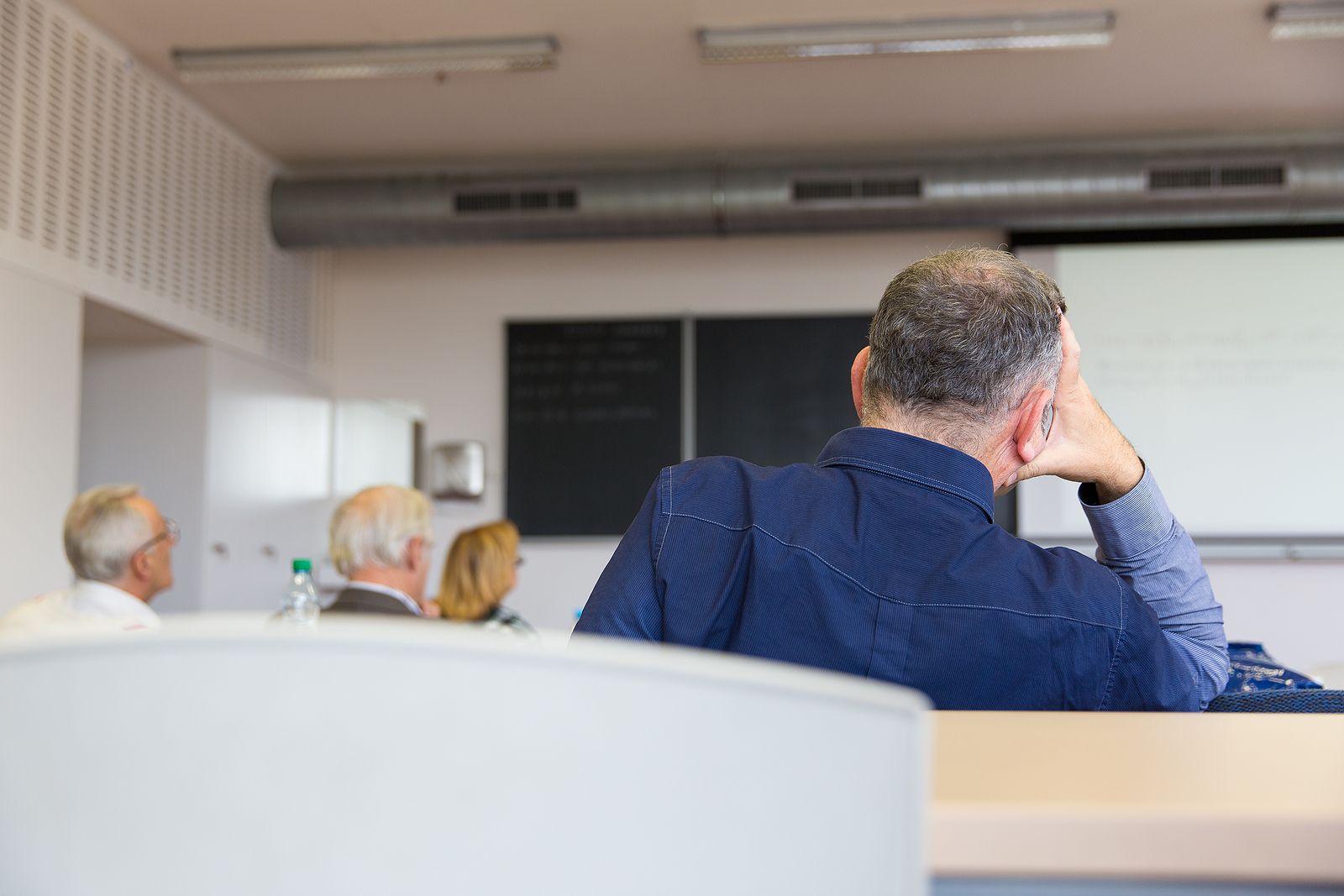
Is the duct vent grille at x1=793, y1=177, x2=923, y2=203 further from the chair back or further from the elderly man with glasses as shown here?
the chair back

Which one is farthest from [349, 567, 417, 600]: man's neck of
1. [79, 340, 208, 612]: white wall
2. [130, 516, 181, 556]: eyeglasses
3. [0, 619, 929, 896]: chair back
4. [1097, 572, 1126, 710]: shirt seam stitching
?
[0, 619, 929, 896]: chair back

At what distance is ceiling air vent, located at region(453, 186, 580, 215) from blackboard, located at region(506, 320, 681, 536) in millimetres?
835

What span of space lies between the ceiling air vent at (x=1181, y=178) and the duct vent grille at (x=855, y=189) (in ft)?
3.12

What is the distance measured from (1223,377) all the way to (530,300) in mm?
3311

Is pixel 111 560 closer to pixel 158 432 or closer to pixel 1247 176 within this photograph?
pixel 158 432

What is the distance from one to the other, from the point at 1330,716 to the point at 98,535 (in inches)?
114

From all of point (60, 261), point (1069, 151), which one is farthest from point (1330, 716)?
point (1069, 151)

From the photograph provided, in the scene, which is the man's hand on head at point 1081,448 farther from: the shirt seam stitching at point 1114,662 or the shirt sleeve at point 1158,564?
the shirt seam stitching at point 1114,662

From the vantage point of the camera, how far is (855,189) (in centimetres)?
496

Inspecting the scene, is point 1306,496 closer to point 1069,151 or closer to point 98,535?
point 1069,151

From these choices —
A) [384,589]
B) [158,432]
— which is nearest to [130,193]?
[158,432]

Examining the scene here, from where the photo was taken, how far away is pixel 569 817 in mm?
312

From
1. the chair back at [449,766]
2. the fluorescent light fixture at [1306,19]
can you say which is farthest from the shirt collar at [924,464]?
the fluorescent light fixture at [1306,19]

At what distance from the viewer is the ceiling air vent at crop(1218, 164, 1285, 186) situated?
15.8 feet
